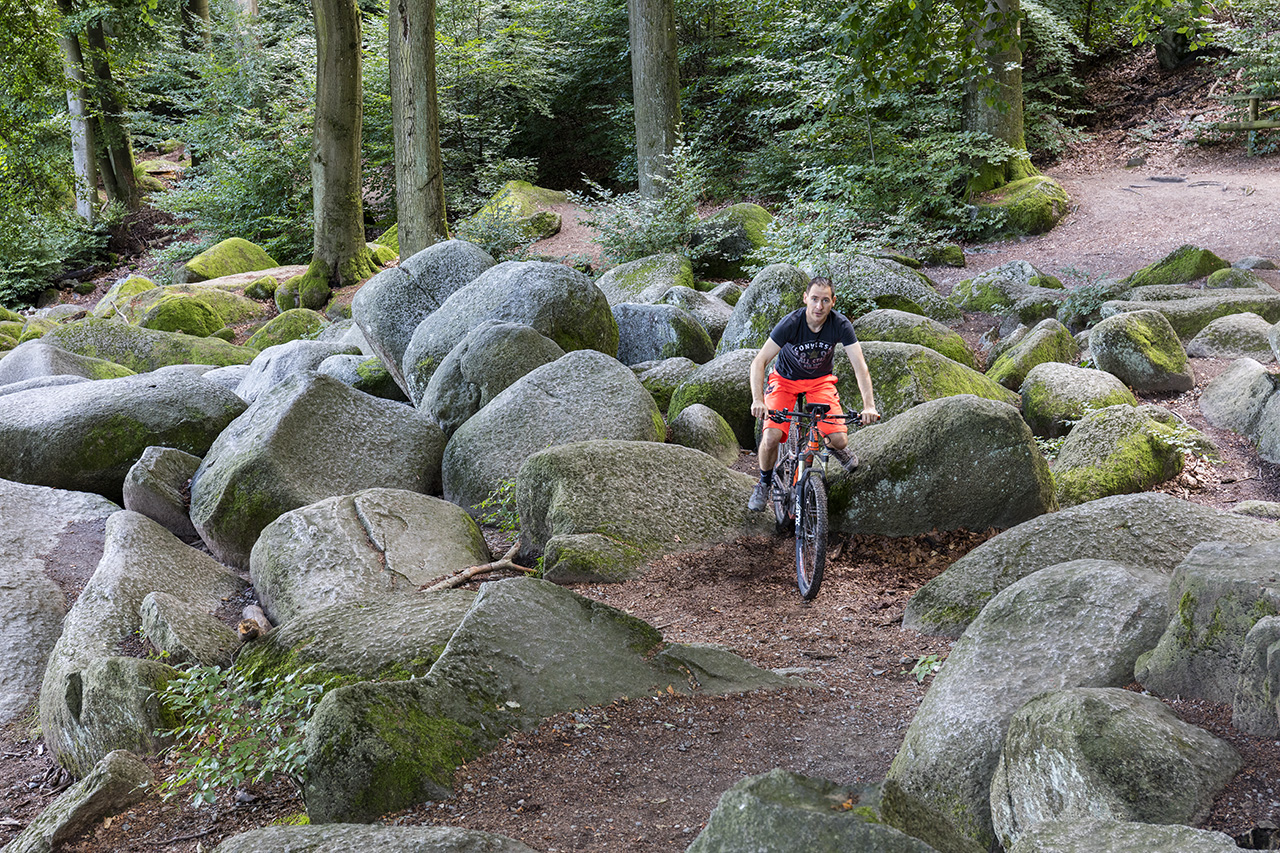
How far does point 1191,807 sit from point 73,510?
7842mm

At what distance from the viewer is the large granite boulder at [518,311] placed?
9.18 meters

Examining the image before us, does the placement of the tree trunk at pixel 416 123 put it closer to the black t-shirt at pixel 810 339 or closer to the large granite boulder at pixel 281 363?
the large granite boulder at pixel 281 363

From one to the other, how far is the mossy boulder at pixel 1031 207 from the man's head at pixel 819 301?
35.5ft

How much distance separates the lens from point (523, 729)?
3.81 metres

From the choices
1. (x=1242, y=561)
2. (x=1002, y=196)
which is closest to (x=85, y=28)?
(x=1002, y=196)

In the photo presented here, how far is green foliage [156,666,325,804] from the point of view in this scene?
3.65 m

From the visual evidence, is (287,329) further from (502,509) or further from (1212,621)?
(1212,621)

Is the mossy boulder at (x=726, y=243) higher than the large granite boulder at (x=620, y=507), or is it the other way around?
the mossy boulder at (x=726, y=243)

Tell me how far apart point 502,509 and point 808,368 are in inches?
104

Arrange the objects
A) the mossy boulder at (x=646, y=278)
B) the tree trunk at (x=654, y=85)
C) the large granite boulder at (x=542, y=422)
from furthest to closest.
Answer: the tree trunk at (x=654, y=85), the mossy boulder at (x=646, y=278), the large granite boulder at (x=542, y=422)

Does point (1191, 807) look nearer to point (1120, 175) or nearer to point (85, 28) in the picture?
point (1120, 175)

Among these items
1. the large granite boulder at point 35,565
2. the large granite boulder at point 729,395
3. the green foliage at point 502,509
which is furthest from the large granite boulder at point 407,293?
the large granite boulder at point 35,565

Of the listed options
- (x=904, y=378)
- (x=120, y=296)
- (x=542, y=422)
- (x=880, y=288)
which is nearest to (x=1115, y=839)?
(x=542, y=422)

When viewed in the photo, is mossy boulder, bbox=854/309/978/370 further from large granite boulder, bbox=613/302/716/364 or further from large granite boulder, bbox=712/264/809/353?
large granite boulder, bbox=613/302/716/364
